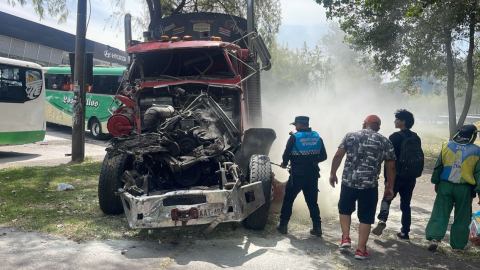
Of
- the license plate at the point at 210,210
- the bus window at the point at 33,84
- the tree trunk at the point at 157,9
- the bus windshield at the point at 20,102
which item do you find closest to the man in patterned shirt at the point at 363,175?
the license plate at the point at 210,210

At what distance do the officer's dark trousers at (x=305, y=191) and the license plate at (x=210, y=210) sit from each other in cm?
131

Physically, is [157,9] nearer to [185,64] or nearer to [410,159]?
[185,64]

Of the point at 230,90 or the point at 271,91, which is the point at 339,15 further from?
the point at 271,91

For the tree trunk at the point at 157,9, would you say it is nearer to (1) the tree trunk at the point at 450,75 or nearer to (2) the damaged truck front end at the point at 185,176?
(2) the damaged truck front end at the point at 185,176

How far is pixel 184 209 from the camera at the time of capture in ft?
15.2

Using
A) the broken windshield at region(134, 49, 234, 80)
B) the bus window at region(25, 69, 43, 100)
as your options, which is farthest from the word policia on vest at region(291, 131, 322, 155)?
the bus window at region(25, 69, 43, 100)

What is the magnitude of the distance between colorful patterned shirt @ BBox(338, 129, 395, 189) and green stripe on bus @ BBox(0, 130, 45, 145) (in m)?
11.3

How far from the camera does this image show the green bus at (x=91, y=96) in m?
18.1

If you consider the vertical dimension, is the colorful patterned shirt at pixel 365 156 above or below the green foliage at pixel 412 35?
below

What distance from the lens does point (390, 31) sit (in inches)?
583

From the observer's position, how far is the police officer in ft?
18.6

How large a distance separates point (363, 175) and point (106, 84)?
15.2 meters

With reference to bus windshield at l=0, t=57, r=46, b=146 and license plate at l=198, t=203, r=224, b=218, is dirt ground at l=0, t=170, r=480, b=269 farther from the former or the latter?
bus windshield at l=0, t=57, r=46, b=146

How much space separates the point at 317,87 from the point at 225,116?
4917 centimetres
